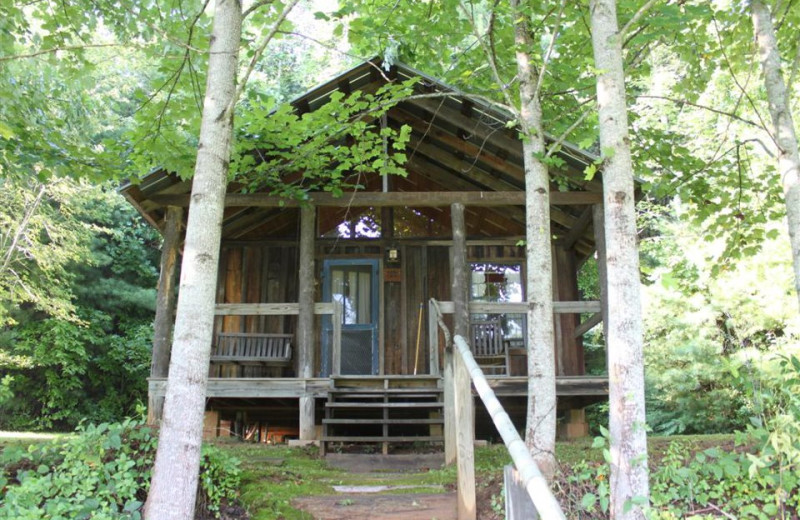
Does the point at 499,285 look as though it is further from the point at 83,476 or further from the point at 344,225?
the point at 83,476

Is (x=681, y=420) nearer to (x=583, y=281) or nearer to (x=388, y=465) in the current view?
(x=583, y=281)

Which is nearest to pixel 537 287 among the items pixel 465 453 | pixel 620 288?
pixel 620 288

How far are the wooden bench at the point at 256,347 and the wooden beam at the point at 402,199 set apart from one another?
244 centimetres

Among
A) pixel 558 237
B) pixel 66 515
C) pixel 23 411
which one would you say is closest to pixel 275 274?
pixel 558 237

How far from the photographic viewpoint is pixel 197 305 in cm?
378

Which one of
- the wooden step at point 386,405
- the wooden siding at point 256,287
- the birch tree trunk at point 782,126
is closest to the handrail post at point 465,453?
the birch tree trunk at point 782,126

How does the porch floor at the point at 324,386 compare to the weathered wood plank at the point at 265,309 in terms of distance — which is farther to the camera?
the weathered wood plank at the point at 265,309

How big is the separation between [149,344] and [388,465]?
45.8ft

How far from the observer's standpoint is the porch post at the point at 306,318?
830cm

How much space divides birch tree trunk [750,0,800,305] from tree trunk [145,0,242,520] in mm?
4367

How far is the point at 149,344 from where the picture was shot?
744 inches

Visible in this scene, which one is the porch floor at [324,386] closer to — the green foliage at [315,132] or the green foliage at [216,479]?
the green foliage at [315,132]

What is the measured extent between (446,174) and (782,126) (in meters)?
5.72

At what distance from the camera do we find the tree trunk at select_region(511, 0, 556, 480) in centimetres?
475
